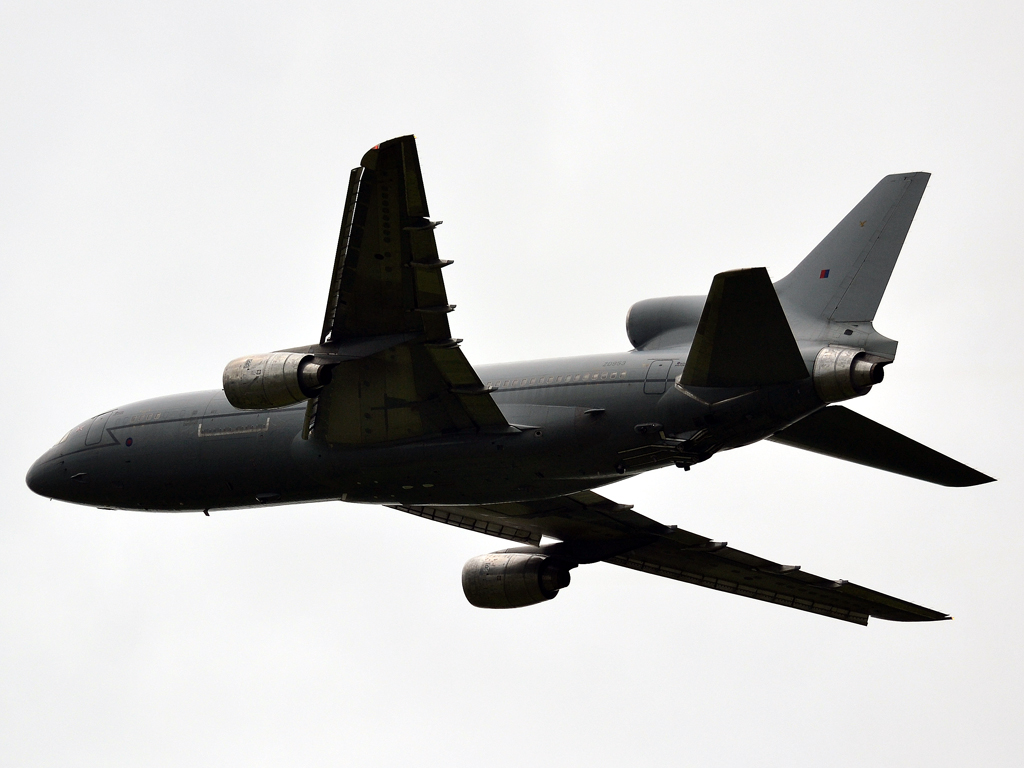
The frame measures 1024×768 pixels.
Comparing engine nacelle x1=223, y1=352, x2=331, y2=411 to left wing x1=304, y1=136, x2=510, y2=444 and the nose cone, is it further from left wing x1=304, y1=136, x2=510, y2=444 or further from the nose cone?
the nose cone

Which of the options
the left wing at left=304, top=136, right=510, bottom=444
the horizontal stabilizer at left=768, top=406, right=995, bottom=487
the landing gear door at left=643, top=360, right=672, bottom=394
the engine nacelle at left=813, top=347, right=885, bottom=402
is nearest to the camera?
the left wing at left=304, top=136, right=510, bottom=444

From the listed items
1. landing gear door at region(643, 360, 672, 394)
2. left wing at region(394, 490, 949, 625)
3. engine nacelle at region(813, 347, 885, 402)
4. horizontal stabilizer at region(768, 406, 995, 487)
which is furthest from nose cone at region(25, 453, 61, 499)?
engine nacelle at region(813, 347, 885, 402)

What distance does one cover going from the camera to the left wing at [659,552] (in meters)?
35.5

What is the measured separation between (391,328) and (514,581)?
37.1 feet

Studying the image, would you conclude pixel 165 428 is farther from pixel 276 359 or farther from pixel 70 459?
pixel 276 359

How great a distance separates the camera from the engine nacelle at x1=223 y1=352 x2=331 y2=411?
2706 cm

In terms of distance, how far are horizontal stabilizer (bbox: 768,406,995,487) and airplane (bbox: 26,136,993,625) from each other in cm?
3

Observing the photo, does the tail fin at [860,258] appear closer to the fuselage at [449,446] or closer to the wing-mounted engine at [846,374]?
the wing-mounted engine at [846,374]

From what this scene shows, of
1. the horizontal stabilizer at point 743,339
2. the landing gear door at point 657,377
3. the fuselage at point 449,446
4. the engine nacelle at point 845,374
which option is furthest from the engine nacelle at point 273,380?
the engine nacelle at point 845,374

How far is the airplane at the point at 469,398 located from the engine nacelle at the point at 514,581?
12.6ft

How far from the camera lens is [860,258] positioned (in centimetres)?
2661

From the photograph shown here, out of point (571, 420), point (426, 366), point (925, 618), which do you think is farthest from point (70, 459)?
point (925, 618)

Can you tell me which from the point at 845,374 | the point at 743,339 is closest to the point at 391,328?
the point at 743,339

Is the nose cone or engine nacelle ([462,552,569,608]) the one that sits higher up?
the nose cone
